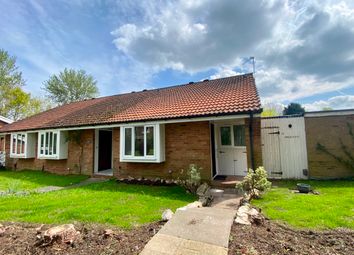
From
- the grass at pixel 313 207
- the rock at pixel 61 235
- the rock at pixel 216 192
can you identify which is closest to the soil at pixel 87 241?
the rock at pixel 61 235

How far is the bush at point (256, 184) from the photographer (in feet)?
22.2

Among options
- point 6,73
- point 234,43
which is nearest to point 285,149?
point 234,43

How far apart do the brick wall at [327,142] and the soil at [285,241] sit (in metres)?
6.86

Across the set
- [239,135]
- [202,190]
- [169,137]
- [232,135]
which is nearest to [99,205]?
[202,190]

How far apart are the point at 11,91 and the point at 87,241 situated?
34.5m

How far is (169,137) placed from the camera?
10.1 m

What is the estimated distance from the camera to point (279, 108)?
26.4 m

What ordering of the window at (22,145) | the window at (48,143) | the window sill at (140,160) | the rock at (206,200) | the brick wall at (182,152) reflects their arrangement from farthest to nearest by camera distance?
the window at (22,145), the window at (48,143), the window sill at (140,160), the brick wall at (182,152), the rock at (206,200)

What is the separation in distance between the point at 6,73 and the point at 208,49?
→ 30233mm

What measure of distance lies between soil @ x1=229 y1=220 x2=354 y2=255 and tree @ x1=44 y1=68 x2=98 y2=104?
1332 inches

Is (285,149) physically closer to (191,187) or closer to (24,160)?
(191,187)

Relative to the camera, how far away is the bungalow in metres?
9.01

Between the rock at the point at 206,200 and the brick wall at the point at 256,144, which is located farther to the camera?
the brick wall at the point at 256,144

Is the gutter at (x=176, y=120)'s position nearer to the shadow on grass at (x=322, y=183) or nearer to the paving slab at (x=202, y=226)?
the shadow on grass at (x=322, y=183)
